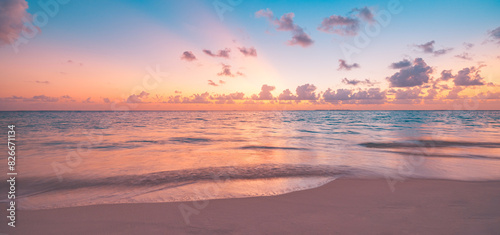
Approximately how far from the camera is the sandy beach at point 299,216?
423 centimetres

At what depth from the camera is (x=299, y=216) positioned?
4.75m

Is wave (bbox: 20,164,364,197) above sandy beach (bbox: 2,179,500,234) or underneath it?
underneath

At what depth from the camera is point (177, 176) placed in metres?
8.16

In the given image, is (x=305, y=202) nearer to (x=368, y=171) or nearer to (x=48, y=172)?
(x=368, y=171)

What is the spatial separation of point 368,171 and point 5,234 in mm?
10233

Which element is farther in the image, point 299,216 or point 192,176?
point 192,176

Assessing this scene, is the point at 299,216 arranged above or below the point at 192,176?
above

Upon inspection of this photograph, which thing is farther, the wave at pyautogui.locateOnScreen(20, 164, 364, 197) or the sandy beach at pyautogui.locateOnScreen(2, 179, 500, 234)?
the wave at pyautogui.locateOnScreen(20, 164, 364, 197)

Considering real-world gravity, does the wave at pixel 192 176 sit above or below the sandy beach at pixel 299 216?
below

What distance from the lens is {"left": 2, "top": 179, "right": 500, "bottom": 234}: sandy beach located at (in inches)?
166

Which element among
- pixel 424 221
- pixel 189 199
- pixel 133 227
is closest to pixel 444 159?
pixel 424 221

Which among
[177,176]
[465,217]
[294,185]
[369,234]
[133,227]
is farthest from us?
[177,176]

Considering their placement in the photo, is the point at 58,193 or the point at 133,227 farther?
the point at 58,193

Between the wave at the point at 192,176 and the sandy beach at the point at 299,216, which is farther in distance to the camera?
the wave at the point at 192,176
